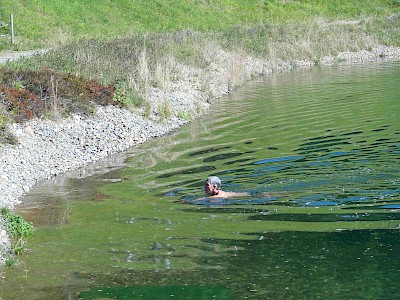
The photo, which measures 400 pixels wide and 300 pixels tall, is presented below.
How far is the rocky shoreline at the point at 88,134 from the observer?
19.3m

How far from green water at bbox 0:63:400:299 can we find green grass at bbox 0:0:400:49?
23.4m

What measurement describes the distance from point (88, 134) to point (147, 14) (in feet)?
118

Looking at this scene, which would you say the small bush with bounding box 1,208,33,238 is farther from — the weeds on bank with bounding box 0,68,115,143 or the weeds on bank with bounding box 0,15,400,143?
the weeds on bank with bounding box 0,68,115,143

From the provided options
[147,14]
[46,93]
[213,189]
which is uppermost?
[147,14]

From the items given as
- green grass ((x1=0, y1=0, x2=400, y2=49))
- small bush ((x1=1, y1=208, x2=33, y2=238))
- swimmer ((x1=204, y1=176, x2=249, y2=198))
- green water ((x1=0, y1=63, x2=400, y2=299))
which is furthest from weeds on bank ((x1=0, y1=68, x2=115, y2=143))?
green grass ((x1=0, y1=0, x2=400, y2=49))

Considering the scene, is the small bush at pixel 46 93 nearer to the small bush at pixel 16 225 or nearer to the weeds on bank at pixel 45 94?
the weeds on bank at pixel 45 94

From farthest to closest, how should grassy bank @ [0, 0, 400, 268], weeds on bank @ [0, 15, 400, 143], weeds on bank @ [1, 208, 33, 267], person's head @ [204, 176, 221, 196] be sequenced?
grassy bank @ [0, 0, 400, 268], weeds on bank @ [0, 15, 400, 143], person's head @ [204, 176, 221, 196], weeds on bank @ [1, 208, 33, 267]

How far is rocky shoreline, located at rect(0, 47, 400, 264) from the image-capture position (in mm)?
19312

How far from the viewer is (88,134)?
77.5 feet

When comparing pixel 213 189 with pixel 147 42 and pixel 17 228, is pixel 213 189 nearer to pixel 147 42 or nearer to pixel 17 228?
pixel 17 228

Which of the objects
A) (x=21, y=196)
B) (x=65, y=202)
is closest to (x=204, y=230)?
(x=65, y=202)

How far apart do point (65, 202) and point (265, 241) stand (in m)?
5.35

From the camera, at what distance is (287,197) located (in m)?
16.5

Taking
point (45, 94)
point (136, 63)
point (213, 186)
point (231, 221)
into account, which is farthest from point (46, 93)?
point (231, 221)
